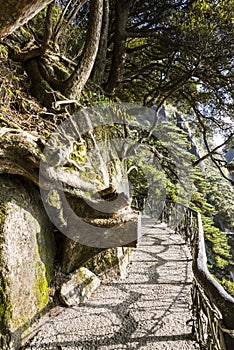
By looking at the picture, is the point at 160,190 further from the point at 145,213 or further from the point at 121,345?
the point at 121,345

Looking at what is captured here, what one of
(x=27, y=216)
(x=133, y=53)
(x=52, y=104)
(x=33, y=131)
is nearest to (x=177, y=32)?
(x=133, y=53)

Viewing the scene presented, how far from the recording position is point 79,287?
140 inches

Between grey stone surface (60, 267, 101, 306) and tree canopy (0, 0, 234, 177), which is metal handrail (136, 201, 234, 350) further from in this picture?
tree canopy (0, 0, 234, 177)

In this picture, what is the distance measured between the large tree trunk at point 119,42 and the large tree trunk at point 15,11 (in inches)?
212

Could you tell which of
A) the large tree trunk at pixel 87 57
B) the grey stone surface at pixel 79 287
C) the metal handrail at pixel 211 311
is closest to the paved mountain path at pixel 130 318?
the grey stone surface at pixel 79 287

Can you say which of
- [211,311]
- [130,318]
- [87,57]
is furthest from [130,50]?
[211,311]

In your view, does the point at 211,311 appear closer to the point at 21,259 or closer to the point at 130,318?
the point at 130,318

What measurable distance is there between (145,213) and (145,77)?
21.0ft

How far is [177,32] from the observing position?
19.6 feet

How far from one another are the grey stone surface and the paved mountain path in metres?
0.09

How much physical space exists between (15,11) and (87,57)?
3294 millimetres

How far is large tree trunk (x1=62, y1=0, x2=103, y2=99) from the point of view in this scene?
448 cm

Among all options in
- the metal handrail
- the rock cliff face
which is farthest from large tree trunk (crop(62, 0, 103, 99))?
the metal handrail

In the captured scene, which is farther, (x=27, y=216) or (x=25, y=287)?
(x=27, y=216)
